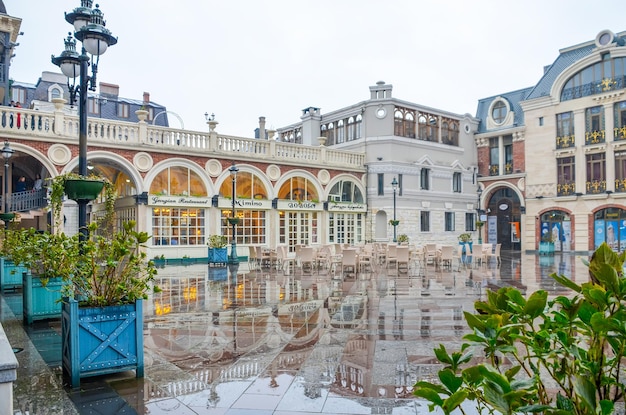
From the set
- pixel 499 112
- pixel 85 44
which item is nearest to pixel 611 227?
pixel 499 112

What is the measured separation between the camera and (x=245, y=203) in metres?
21.7

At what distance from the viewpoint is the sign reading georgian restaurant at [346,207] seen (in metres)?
24.8

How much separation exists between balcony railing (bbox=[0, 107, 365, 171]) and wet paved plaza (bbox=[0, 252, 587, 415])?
8255 mm

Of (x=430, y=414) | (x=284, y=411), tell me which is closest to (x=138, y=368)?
(x=284, y=411)

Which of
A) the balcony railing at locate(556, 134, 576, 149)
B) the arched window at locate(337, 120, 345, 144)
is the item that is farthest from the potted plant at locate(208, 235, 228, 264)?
the balcony railing at locate(556, 134, 576, 149)

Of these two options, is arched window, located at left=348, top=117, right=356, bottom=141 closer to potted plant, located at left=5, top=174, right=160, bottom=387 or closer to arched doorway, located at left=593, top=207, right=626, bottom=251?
arched doorway, located at left=593, top=207, right=626, bottom=251

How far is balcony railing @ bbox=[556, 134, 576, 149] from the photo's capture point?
90.5 ft

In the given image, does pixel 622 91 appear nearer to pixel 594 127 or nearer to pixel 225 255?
pixel 594 127

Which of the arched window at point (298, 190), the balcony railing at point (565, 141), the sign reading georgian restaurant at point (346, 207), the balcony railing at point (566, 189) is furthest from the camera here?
the balcony railing at point (565, 141)

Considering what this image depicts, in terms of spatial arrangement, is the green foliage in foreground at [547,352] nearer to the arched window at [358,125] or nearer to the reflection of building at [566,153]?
the arched window at [358,125]

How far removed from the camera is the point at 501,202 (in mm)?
31516

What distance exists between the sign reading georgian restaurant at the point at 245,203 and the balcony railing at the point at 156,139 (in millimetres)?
2030

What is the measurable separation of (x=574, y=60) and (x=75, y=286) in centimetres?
3077

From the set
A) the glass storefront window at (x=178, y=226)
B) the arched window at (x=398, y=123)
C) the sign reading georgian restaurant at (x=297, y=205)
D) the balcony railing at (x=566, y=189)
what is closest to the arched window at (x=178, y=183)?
the glass storefront window at (x=178, y=226)
